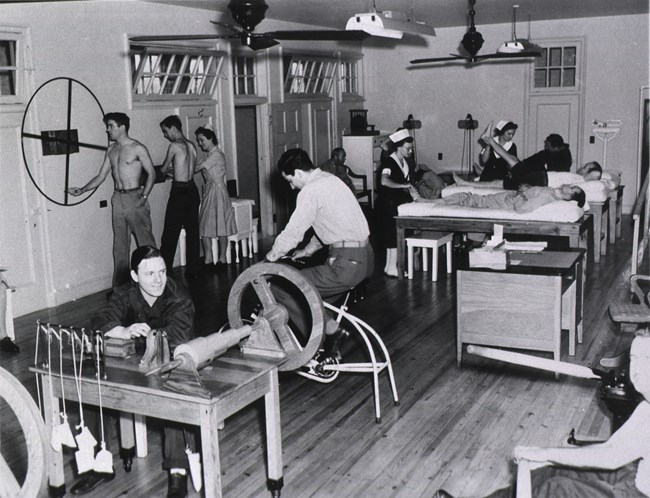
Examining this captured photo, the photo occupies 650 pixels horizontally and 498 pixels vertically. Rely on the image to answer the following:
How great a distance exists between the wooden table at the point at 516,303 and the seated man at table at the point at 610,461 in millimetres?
2630

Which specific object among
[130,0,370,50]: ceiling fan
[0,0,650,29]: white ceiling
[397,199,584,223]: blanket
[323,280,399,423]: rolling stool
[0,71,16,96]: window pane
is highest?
[0,0,650,29]: white ceiling

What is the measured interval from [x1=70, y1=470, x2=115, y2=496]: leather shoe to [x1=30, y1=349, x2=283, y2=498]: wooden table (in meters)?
0.14

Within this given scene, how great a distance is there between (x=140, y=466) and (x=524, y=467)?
2432 millimetres

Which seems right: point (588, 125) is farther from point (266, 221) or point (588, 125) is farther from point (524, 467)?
point (524, 467)

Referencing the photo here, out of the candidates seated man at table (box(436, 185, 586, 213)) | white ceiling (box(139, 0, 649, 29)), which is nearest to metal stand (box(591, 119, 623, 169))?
white ceiling (box(139, 0, 649, 29))

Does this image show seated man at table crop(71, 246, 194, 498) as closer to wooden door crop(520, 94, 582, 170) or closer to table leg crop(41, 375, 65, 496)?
table leg crop(41, 375, 65, 496)

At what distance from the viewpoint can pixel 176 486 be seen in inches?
145

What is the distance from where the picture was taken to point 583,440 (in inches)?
113

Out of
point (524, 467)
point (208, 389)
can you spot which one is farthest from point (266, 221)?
point (524, 467)

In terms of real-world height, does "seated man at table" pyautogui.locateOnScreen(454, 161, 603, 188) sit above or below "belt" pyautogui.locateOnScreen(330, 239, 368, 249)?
above

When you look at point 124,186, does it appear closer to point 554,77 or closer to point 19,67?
point 19,67

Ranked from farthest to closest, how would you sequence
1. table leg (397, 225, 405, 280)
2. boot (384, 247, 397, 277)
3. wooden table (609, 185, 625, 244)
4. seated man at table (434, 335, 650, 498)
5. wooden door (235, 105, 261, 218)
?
wooden door (235, 105, 261, 218) → wooden table (609, 185, 625, 244) → boot (384, 247, 397, 277) → table leg (397, 225, 405, 280) → seated man at table (434, 335, 650, 498)

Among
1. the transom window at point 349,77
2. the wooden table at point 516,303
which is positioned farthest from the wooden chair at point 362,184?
the wooden table at point 516,303

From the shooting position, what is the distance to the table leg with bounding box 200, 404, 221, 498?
3047 mm
